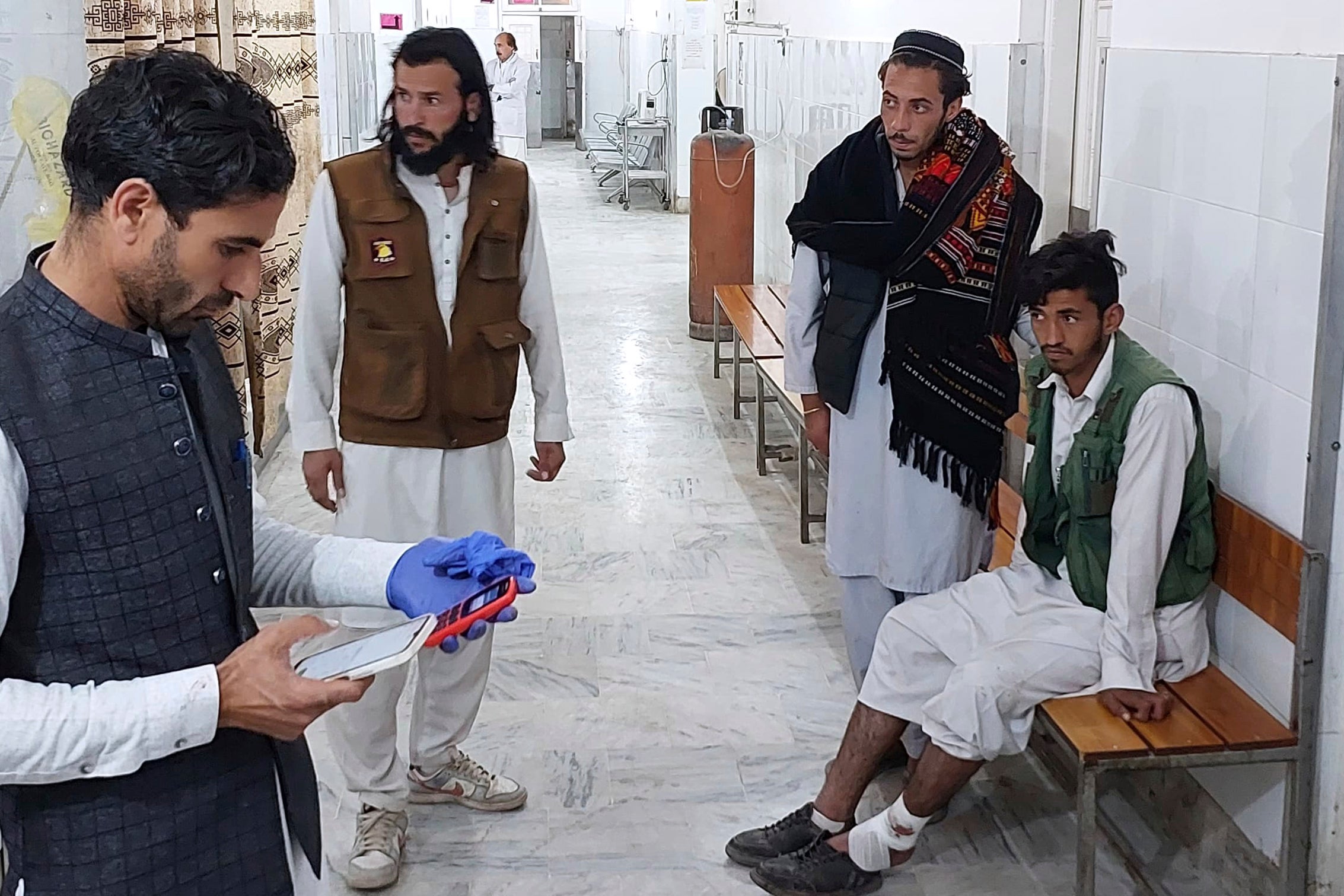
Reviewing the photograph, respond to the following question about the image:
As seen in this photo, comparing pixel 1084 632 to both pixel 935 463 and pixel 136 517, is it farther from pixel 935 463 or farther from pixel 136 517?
pixel 136 517

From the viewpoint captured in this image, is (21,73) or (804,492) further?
(804,492)

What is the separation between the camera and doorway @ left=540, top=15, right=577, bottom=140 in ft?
73.4

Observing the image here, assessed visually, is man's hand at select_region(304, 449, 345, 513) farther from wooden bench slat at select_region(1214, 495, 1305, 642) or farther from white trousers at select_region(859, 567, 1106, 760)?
wooden bench slat at select_region(1214, 495, 1305, 642)

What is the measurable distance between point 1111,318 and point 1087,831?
0.93 metres

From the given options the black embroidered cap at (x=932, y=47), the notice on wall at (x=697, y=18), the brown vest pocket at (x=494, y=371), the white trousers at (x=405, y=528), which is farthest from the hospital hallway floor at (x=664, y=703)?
the notice on wall at (x=697, y=18)

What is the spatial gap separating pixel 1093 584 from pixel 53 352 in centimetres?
196

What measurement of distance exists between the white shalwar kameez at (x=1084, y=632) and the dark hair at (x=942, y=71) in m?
0.62

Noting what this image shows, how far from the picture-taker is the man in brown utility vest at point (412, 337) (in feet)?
9.27

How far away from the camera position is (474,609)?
1664 millimetres

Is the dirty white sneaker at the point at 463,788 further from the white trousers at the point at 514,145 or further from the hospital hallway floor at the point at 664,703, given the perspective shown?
the white trousers at the point at 514,145

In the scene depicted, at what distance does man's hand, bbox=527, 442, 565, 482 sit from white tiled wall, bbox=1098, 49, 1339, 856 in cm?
127

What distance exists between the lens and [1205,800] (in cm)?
284

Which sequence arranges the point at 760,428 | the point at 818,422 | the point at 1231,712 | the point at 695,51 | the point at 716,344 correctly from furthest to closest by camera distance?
the point at 695,51
the point at 716,344
the point at 760,428
the point at 818,422
the point at 1231,712

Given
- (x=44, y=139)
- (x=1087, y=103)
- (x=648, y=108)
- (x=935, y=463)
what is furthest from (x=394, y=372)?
(x=648, y=108)
